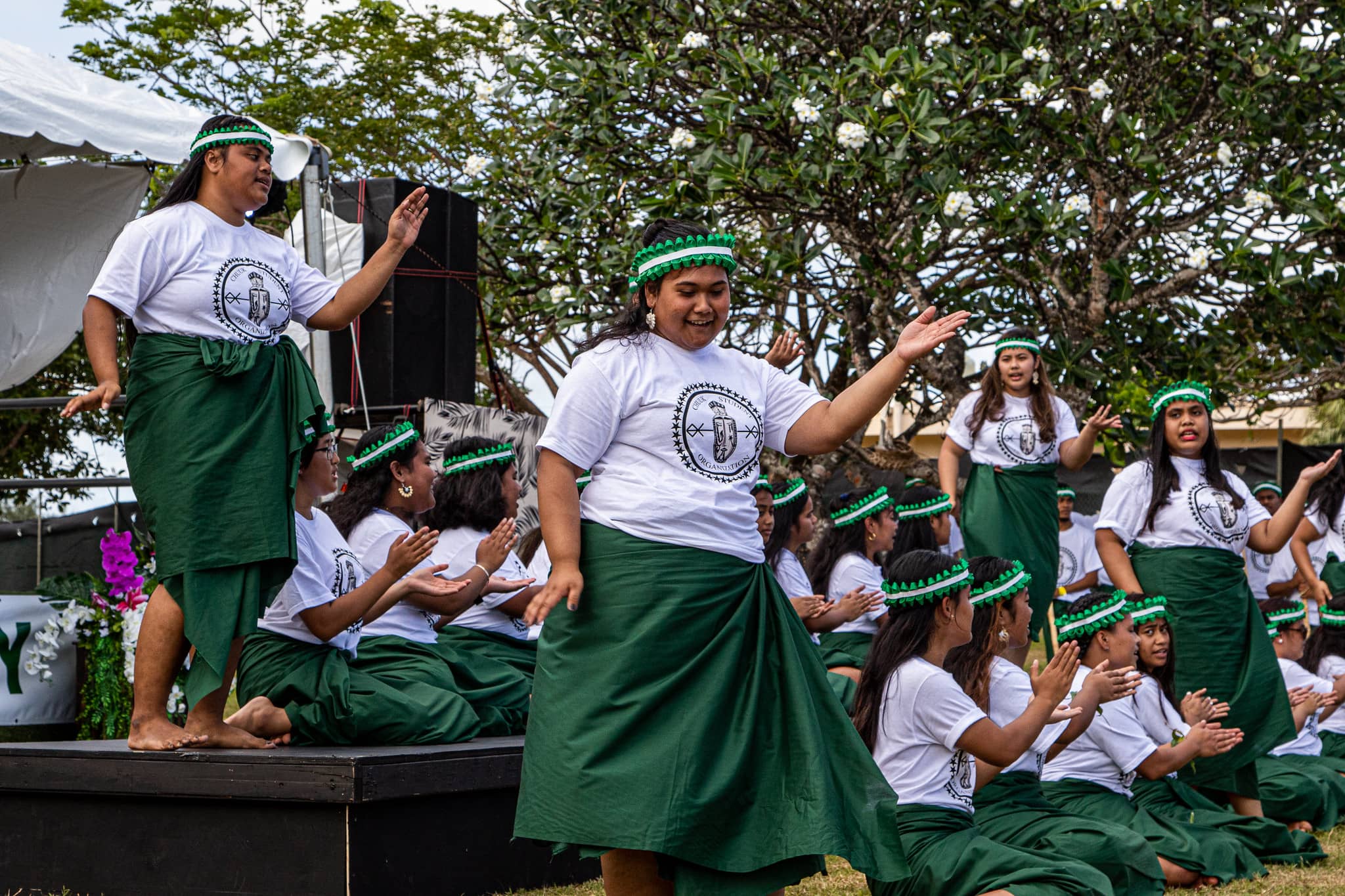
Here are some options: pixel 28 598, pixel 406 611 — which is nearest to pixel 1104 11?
A: pixel 406 611

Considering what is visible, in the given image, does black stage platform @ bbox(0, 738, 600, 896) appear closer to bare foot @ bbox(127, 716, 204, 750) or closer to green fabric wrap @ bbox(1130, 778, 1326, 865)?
bare foot @ bbox(127, 716, 204, 750)

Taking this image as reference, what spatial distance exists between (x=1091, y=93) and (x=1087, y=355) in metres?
1.69

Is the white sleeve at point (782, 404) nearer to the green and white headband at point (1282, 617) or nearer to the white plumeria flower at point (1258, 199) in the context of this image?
the green and white headband at point (1282, 617)

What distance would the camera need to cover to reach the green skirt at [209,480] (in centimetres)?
406

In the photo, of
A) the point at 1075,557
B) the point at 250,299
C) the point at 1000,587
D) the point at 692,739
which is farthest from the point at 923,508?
the point at 692,739

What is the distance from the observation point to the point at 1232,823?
5.47m

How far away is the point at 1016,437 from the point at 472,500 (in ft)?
8.77

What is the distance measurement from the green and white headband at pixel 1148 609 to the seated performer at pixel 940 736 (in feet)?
4.75

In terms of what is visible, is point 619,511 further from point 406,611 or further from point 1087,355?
point 1087,355

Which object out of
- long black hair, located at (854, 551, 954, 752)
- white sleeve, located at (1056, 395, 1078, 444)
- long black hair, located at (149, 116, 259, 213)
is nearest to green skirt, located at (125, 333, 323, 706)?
long black hair, located at (149, 116, 259, 213)

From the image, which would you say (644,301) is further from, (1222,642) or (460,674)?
(1222,642)

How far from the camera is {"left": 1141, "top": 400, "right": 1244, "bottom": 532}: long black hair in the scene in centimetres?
626

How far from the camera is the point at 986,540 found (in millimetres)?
7016

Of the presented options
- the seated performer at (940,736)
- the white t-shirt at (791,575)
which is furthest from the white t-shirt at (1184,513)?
the seated performer at (940,736)
